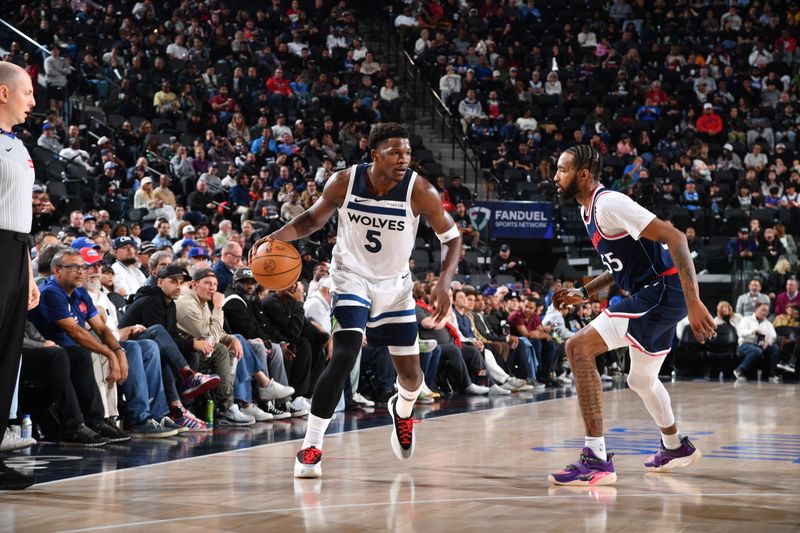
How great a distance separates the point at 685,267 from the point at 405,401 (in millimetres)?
1659

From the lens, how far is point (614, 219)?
5.17 metres

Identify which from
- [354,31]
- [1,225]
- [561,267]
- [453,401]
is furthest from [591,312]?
[1,225]

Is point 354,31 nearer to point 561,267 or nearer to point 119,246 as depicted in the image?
point 561,267

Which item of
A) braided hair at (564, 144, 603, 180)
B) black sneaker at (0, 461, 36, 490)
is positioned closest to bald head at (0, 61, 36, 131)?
black sneaker at (0, 461, 36, 490)

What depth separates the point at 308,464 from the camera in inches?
203

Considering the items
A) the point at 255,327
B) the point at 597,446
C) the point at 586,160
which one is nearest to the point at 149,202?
the point at 255,327

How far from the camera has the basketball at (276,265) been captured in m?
5.39

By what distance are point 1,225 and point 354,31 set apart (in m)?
18.3

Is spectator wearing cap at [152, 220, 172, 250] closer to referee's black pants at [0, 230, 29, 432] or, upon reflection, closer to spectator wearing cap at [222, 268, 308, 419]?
spectator wearing cap at [222, 268, 308, 419]

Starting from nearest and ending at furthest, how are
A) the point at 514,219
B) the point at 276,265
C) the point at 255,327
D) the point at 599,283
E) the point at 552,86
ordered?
the point at 276,265
the point at 599,283
the point at 255,327
the point at 514,219
the point at 552,86

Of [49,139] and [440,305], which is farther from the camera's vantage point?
[49,139]

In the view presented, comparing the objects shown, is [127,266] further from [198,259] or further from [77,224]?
[77,224]

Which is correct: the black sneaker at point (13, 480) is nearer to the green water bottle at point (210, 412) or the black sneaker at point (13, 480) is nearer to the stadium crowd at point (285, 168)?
the stadium crowd at point (285, 168)

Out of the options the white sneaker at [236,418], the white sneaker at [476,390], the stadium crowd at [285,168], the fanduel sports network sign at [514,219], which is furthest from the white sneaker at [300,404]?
the fanduel sports network sign at [514,219]
